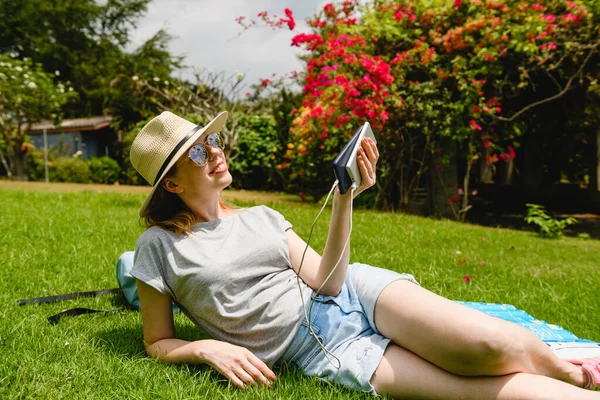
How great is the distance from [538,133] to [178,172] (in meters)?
11.5

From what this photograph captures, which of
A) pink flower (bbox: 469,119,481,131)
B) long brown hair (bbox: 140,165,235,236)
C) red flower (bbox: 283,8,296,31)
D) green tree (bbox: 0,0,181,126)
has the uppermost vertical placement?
green tree (bbox: 0,0,181,126)

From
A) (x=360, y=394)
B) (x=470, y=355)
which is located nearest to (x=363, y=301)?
(x=360, y=394)

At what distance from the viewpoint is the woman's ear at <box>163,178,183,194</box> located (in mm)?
2189

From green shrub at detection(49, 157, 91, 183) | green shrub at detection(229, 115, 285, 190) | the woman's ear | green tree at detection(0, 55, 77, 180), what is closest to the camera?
the woman's ear

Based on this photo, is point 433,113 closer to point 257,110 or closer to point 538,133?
point 538,133

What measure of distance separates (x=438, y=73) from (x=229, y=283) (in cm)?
716

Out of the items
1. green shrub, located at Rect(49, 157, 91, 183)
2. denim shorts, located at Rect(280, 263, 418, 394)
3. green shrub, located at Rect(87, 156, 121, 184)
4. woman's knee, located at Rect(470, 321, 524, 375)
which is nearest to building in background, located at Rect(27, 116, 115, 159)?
green shrub, located at Rect(49, 157, 91, 183)

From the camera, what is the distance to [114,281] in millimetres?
3727

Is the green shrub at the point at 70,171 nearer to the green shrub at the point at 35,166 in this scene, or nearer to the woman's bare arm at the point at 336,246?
the green shrub at the point at 35,166

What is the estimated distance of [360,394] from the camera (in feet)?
6.38

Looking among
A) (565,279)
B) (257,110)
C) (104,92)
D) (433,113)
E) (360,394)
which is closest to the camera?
(360,394)

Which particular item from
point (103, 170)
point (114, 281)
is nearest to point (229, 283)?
point (114, 281)

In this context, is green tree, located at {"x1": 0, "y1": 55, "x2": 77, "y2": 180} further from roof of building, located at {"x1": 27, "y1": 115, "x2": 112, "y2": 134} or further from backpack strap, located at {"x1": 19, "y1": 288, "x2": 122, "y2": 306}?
backpack strap, located at {"x1": 19, "y1": 288, "x2": 122, "y2": 306}

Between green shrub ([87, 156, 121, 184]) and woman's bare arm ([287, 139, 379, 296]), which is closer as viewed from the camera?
woman's bare arm ([287, 139, 379, 296])
